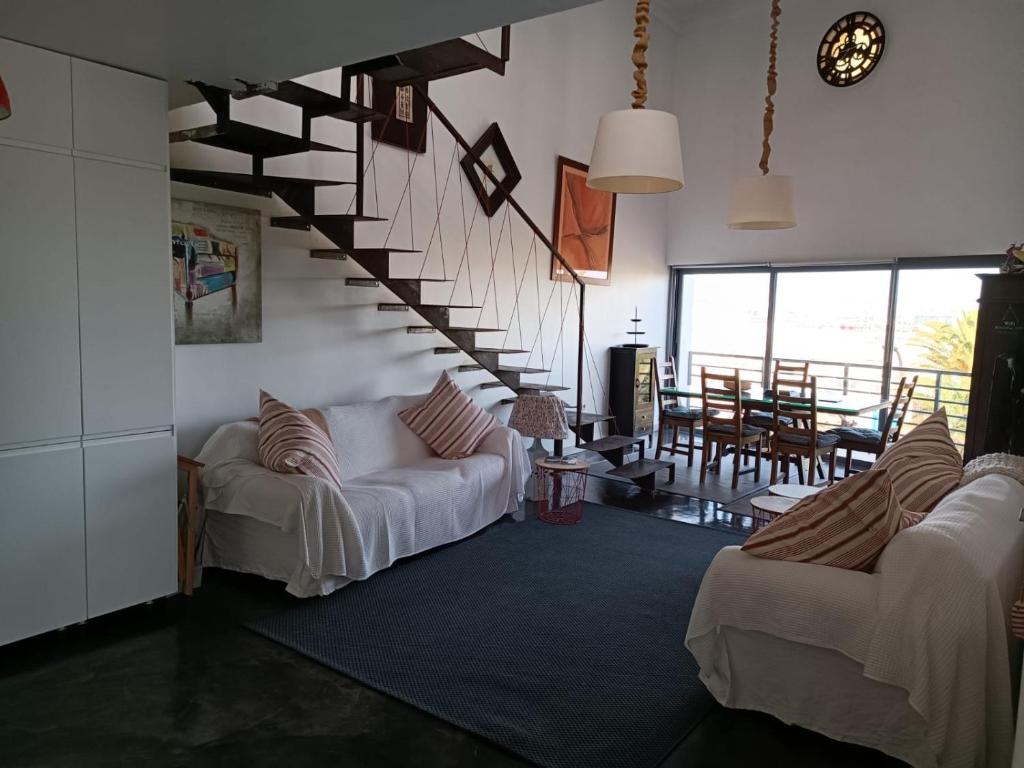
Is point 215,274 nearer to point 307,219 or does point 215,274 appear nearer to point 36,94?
point 307,219

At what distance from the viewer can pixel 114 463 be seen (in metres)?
3.13

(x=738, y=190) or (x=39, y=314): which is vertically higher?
(x=738, y=190)

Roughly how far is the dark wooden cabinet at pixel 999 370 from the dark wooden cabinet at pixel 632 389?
3584 mm

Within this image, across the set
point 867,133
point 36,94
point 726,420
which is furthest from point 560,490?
point 867,133

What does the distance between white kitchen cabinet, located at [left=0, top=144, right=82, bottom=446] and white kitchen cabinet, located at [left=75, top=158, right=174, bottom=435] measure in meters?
0.05

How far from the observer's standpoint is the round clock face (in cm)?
677

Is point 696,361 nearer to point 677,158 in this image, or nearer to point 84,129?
Result: point 677,158

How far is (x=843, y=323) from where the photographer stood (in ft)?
24.0

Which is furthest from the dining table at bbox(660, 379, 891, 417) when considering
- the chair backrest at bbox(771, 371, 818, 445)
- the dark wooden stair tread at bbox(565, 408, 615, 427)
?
the dark wooden stair tread at bbox(565, 408, 615, 427)

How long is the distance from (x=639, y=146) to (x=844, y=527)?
70.1 inches

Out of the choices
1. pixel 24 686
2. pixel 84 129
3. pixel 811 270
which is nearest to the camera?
pixel 24 686

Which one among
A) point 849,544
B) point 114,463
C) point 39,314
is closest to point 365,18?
point 39,314

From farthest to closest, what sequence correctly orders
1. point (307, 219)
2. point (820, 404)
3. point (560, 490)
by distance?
point (820, 404) < point (560, 490) < point (307, 219)

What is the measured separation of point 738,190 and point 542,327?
279 cm
